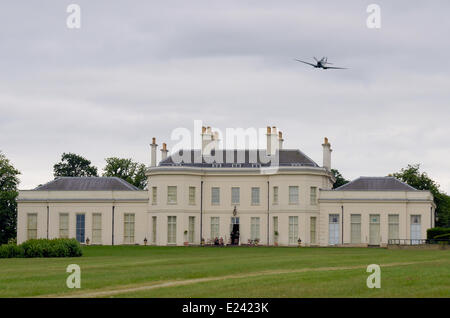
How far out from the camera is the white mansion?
7175cm

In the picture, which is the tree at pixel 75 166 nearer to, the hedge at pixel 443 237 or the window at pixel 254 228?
the window at pixel 254 228

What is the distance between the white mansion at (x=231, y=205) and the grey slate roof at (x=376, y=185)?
0.08 m

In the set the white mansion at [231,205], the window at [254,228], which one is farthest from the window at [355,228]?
the window at [254,228]

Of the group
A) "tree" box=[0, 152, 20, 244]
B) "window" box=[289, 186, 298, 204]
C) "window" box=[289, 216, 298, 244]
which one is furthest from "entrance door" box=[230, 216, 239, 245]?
"tree" box=[0, 152, 20, 244]

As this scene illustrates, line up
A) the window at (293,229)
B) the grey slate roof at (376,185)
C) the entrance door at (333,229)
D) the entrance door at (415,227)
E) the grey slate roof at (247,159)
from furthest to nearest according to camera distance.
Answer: the grey slate roof at (247,159)
the grey slate roof at (376,185)
the entrance door at (333,229)
the window at (293,229)
the entrance door at (415,227)

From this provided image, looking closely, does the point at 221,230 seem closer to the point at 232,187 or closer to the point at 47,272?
the point at 232,187

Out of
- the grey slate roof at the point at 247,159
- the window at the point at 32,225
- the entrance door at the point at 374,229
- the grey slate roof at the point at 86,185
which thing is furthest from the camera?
the grey slate roof at the point at 86,185

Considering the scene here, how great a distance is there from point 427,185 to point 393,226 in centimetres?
2834

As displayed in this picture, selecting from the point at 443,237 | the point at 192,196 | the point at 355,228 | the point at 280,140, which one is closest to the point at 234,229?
the point at 192,196

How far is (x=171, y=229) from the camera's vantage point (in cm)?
7312

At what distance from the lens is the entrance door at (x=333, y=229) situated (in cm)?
7225

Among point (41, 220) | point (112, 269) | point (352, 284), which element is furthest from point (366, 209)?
point (352, 284)
